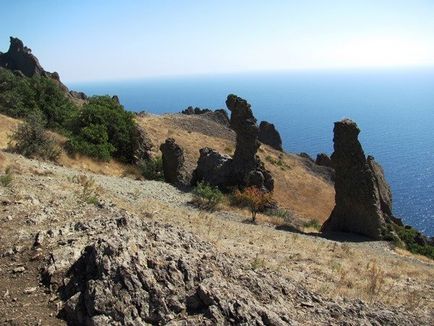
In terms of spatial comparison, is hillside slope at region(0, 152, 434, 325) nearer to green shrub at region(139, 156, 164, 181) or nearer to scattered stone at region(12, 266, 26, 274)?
scattered stone at region(12, 266, 26, 274)

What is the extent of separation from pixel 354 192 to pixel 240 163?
10.1 metres

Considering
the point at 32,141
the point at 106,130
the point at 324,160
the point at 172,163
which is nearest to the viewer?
the point at 32,141

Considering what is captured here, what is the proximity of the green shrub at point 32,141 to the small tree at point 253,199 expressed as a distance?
526 inches

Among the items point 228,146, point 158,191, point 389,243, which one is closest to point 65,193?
point 158,191

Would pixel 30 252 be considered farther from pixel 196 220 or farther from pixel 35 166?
pixel 35 166

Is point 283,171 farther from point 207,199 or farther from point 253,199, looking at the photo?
point 207,199

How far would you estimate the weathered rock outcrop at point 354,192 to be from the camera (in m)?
30.5

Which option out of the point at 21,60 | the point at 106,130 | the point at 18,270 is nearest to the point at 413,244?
the point at 106,130

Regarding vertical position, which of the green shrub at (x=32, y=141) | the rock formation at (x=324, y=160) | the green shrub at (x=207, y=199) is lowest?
the rock formation at (x=324, y=160)

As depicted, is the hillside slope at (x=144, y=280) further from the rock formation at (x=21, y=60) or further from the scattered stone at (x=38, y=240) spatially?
the rock formation at (x=21, y=60)

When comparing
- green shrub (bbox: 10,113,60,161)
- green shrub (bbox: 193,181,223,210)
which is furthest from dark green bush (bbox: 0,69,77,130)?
green shrub (bbox: 193,181,223,210)

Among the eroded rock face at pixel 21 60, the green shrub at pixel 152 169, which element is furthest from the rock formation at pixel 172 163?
the eroded rock face at pixel 21 60

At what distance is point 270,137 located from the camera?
80.9 metres

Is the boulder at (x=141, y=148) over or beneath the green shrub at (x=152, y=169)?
over
